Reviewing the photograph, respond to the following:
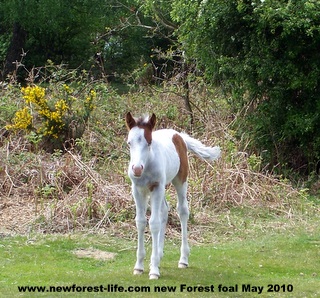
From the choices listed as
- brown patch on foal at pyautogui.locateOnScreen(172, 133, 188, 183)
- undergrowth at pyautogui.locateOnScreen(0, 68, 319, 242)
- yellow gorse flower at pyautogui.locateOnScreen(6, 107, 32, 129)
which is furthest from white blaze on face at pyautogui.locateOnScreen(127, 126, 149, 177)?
yellow gorse flower at pyautogui.locateOnScreen(6, 107, 32, 129)

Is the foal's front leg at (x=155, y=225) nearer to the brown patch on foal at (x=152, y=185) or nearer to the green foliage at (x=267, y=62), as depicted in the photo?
the brown patch on foal at (x=152, y=185)

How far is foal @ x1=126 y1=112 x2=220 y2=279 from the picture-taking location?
7898 mm

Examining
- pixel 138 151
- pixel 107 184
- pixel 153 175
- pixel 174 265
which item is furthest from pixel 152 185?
pixel 107 184

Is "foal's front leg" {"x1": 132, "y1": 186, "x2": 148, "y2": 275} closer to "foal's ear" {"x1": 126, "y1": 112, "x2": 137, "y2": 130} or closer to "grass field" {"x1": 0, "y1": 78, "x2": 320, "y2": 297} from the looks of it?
Answer: "grass field" {"x1": 0, "y1": 78, "x2": 320, "y2": 297}

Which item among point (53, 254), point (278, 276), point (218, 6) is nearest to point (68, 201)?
point (53, 254)

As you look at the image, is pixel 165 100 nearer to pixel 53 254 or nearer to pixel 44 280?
pixel 53 254

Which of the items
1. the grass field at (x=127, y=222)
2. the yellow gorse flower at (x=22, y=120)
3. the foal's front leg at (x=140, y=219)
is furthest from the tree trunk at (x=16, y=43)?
the foal's front leg at (x=140, y=219)

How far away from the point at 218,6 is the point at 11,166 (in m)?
5.08

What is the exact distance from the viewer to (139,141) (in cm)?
789

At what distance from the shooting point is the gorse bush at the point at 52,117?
50.1 feet

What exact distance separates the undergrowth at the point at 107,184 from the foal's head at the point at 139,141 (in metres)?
3.62

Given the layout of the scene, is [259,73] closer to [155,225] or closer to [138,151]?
[155,225]

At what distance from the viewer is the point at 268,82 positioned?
15594 mm

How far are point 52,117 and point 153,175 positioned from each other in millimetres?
7552
